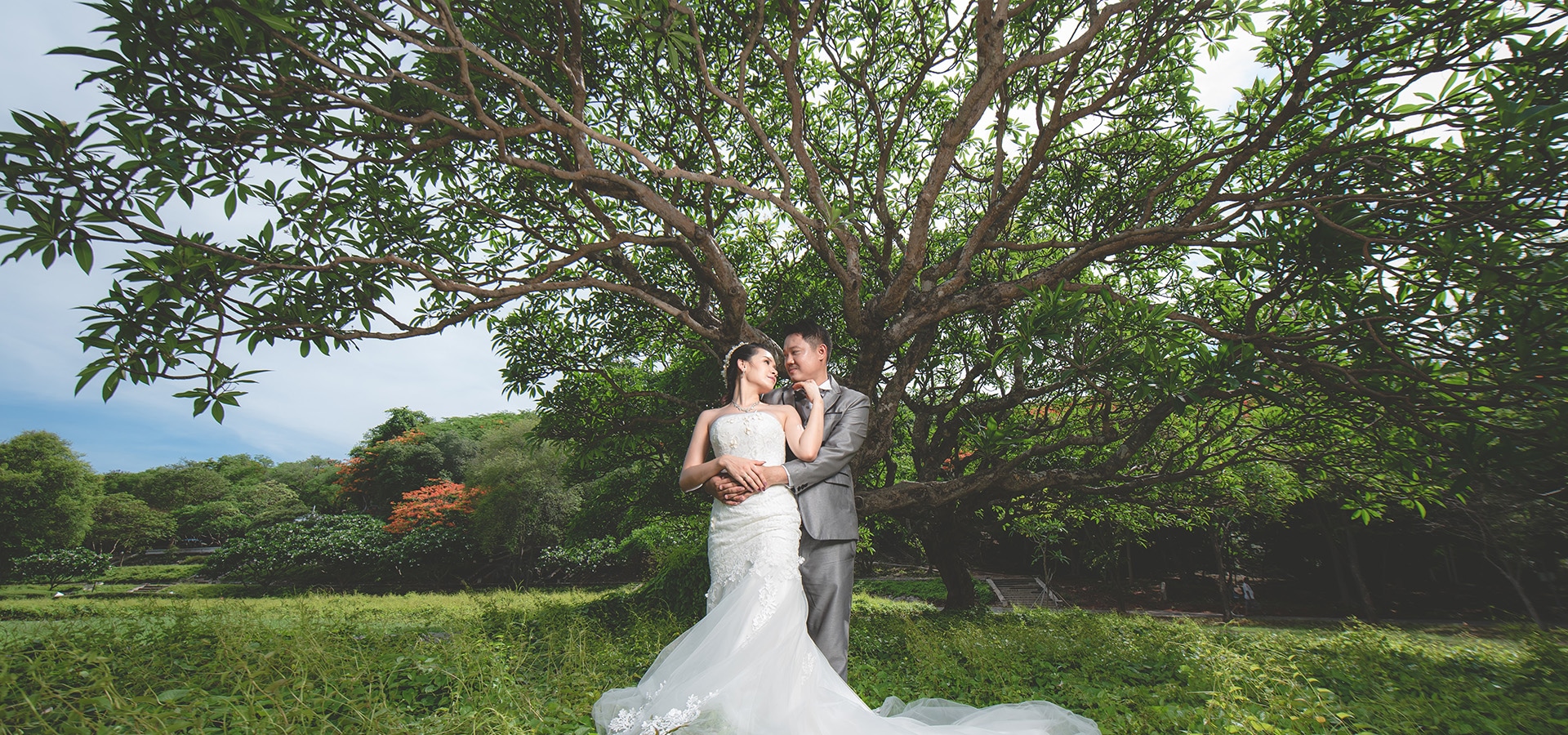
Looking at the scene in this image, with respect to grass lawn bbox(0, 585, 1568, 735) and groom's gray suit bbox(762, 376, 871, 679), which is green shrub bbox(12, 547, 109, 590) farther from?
groom's gray suit bbox(762, 376, 871, 679)

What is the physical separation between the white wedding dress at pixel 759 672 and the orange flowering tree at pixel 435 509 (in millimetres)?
26765

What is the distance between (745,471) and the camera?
3.15m

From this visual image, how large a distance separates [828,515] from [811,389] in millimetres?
729

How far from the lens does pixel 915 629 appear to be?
22.4 feet

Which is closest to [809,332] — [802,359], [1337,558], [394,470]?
[802,359]

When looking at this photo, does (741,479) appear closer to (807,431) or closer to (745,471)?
(745,471)

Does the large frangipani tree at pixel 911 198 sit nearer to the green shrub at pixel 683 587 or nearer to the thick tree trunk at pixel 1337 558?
the green shrub at pixel 683 587

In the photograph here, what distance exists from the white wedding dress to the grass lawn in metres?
0.67

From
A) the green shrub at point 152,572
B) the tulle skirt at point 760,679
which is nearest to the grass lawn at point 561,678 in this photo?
the tulle skirt at point 760,679

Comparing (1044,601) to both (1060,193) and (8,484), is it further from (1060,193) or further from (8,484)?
(8,484)

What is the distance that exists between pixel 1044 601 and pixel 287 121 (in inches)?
897

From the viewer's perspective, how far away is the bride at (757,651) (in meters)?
2.70

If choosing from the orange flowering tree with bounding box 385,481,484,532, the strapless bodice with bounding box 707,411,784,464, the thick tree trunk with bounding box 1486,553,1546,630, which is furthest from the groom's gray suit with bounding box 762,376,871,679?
the orange flowering tree with bounding box 385,481,484,532

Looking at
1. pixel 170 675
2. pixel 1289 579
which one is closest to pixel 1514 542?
pixel 1289 579
